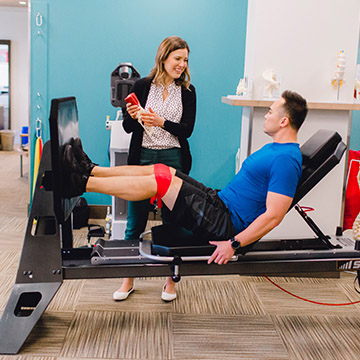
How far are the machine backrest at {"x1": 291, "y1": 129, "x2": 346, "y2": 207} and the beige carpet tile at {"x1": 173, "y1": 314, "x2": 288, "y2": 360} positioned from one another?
63 centimetres

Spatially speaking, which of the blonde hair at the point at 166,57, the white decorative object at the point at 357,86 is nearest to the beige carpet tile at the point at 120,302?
the blonde hair at the point at 166,57

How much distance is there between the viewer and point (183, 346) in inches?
89.7

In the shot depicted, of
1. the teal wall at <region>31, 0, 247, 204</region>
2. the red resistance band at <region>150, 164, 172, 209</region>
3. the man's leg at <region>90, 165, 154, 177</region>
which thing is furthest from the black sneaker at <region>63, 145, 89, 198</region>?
the teal wall at <region>31, 0, 247, 204</region>

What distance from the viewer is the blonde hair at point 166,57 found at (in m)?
2.62

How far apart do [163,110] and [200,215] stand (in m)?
Result: 0.70

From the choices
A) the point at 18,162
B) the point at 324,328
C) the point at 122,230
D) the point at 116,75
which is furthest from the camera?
the point at 18,162

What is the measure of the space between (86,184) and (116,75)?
4.20 feet

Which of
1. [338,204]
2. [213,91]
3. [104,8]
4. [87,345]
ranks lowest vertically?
[87,345]

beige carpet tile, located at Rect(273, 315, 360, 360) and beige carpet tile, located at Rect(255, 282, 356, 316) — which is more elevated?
beige carpet tile, located at Rect(255, 282, 356, 316)

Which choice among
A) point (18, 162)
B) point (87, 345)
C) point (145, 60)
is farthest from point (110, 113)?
point (18, 162)

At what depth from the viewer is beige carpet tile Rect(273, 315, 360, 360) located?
2252mm

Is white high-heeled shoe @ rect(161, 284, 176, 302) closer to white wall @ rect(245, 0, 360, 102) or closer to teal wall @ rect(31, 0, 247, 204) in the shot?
white wall @ rect(245, 0, 360, 102)

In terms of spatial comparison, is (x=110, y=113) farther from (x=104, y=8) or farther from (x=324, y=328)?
(x=324, y=328)

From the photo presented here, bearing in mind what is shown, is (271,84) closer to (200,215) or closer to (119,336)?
(200,215)
